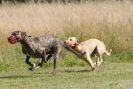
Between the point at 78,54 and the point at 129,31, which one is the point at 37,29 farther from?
the point at 78,54

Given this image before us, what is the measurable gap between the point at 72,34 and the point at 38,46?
578 centimetres

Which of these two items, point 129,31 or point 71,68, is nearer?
point 71,68

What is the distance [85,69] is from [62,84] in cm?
307

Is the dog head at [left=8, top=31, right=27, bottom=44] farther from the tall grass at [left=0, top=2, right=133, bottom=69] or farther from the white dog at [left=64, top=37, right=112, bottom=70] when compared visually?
the tall grass at [left=0, top=2, right=133, bottom=69]

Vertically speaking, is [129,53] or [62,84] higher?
[62,84]

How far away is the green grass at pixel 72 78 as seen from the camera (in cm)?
1098

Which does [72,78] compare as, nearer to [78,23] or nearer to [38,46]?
[38,46]

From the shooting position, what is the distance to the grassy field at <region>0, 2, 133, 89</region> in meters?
11.7

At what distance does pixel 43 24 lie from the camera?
747 inches

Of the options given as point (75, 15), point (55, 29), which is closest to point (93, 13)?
point (75, 15)

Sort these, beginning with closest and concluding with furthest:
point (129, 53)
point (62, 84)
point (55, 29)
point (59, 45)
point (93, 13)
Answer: point (62, 84)
point (59, 45)
point (129, 53)
point (55, 29)
point (93, 13)

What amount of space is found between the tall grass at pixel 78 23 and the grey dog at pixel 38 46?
11.5ft

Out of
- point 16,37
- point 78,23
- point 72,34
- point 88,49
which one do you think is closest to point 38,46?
point 16,37

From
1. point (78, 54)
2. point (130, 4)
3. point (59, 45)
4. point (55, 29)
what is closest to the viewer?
point (59, 45)
